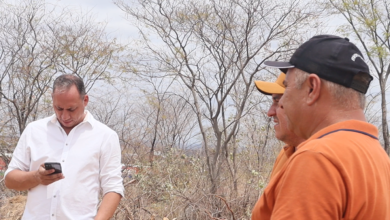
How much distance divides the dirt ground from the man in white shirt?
12.8ft

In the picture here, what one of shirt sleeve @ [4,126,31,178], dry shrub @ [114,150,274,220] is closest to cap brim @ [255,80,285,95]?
shirt sleeve @ [4,126,31,178]

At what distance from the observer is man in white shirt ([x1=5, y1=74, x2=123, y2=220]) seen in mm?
2910

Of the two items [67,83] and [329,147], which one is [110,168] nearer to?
[67,83]

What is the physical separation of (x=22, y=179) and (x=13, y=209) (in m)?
4.63

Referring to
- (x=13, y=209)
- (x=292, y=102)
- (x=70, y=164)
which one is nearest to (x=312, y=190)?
(x=292, y=102)

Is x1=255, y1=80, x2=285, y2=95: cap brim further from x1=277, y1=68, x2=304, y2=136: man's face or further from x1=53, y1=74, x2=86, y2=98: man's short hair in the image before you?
x1=53, y1=74, x2=86, y2=98: man's short hair

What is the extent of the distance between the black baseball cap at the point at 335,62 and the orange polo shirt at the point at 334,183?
173mm

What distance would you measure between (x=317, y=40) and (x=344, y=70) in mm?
155

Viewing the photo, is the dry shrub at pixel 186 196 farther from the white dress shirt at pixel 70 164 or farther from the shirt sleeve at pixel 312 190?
the shirt sleeve at pixel 312 190

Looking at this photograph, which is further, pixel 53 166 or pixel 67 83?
pixel 67 83

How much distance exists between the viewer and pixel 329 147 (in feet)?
4.12

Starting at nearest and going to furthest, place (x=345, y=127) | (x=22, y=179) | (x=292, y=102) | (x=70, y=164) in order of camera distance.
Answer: (x=345, y=127) → (x=292, y=102) → (x=22, y=179) → (x=70, y=164)

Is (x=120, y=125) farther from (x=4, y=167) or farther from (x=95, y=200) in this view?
(x=95, y=200)

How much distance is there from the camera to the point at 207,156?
391 inches
